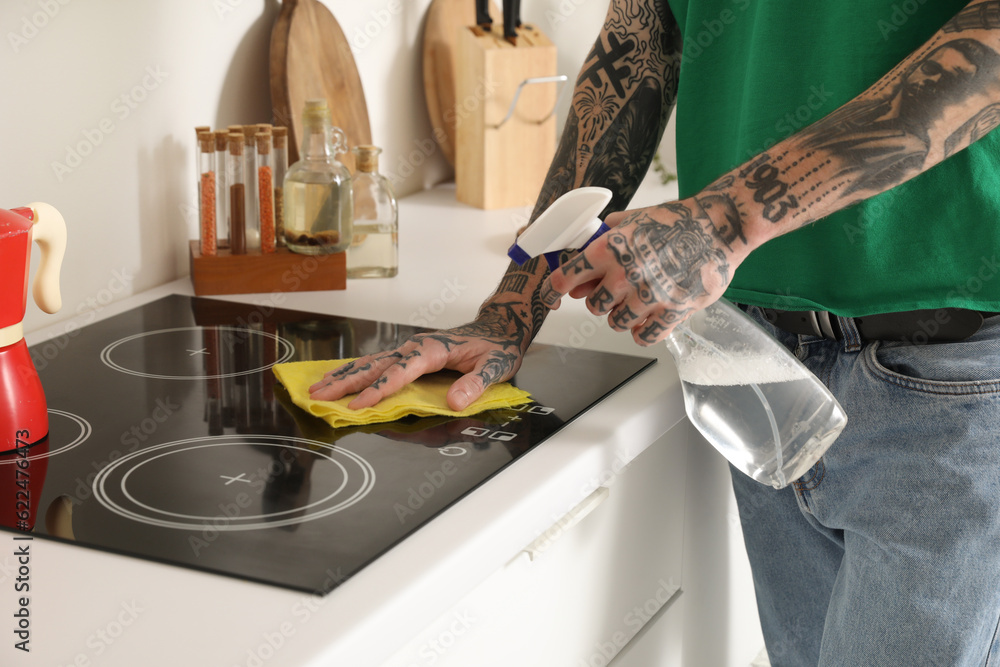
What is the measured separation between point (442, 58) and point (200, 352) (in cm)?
102

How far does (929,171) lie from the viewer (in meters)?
0.88

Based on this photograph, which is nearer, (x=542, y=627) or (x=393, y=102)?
(x=542, y=627)

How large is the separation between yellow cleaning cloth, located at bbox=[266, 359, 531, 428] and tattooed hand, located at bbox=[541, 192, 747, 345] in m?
0.17

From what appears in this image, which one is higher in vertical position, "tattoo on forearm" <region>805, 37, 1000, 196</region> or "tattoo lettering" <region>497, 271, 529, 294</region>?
"tattoo on forearm" <region>805, 37, 1000, 196</region>

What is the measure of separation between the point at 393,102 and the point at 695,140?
900 millimetres

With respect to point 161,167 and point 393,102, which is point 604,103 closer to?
point 161,167

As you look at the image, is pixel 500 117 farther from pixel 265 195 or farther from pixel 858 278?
pixel 858 278

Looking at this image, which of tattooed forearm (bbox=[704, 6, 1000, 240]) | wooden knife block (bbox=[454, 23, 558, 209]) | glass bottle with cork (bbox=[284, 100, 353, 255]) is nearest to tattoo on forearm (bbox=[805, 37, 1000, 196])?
tattooed forearm (bbox=[704, 6, 1000, 240])

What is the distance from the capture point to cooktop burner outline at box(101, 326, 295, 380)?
103 cm

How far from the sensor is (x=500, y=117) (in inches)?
73.4

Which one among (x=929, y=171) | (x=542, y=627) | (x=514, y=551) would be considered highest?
(x=929, y=171)

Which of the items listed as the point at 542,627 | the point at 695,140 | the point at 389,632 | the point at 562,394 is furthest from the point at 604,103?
the point at 389,632

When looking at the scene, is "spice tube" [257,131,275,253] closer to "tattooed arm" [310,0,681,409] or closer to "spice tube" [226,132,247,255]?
"spice tube" [226,132,247,255]

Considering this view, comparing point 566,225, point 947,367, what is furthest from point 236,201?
point 947,367
